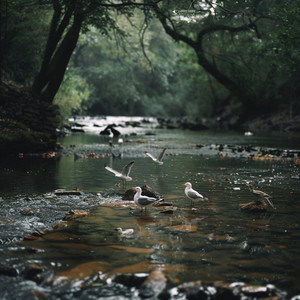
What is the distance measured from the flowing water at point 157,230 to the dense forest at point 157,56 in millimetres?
5600

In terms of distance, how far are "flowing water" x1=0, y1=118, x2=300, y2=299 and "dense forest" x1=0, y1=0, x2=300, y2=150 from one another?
560 centimetres

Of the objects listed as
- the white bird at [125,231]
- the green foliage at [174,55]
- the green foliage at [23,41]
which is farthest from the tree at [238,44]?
the white bird at [125,231]

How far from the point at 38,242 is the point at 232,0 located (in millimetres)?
14372

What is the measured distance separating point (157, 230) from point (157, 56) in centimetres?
7814

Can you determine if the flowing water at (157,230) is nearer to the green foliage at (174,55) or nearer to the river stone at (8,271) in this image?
the river stone at (8,271)

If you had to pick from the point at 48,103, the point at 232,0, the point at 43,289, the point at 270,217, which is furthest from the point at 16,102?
the point at 43,289

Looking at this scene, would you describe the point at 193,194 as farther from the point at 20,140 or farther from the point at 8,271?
the point at 20,140

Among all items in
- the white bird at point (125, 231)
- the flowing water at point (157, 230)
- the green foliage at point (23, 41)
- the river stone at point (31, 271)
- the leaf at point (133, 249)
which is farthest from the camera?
the green foliage at point (23, 41)

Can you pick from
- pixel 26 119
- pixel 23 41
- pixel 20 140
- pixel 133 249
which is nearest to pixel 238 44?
pixel 23 41

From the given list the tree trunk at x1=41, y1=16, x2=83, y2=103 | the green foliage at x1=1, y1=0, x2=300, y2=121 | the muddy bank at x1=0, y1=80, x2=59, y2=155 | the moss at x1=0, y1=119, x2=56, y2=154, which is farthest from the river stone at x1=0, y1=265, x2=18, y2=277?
the tree trunk at x1=41, y1=16, x2=83, y2=103

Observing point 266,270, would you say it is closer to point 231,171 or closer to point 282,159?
point 231,171

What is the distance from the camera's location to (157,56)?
8444 cm

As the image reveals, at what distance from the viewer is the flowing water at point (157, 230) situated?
21.1ft

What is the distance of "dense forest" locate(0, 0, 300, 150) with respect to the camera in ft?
74.4
